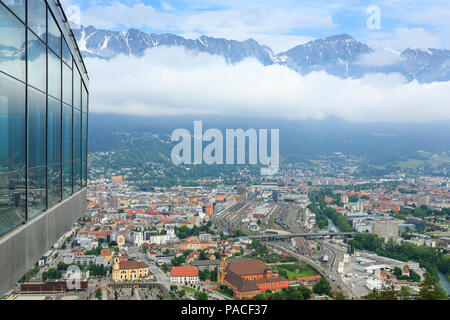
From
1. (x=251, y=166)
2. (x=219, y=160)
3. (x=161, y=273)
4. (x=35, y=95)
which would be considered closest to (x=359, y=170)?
(x=251, y=166)

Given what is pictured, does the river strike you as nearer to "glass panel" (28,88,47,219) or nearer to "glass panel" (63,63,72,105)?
"glass panel" (63,63,72,105)

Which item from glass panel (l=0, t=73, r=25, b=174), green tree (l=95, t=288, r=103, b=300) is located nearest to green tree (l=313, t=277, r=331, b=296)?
green tree (l=95, t=288, r=103, b=300)

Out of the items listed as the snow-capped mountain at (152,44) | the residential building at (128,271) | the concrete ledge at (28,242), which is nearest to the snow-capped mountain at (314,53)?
the snow-capped mountain at (152,44)

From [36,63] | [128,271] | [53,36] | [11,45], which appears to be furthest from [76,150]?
[128,271]

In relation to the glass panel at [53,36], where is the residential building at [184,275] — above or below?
below

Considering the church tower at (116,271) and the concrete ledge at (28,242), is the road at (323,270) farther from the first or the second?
the concrete ledge at (28,242)
